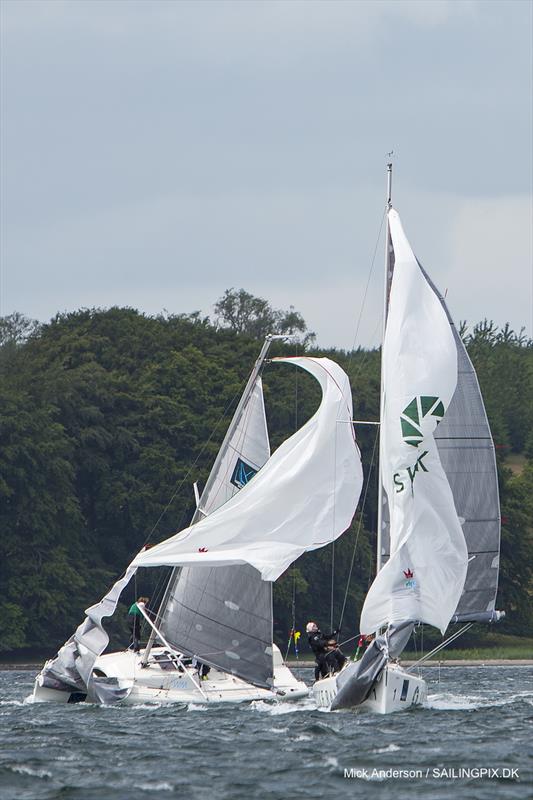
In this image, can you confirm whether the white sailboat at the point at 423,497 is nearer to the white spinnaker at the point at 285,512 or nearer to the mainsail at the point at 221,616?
the white spinnaker at the point at 285,512

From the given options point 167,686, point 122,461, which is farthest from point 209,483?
point 122,461

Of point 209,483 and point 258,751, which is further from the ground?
point 209,483

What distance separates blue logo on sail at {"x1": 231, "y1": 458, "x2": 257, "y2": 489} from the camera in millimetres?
39562

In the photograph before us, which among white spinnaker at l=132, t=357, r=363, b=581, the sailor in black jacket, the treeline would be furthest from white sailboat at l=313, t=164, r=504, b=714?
the treeline

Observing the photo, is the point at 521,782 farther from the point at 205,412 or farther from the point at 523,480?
the point at 523,480

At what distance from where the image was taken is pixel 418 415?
31953 mm

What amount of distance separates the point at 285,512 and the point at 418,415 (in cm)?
459

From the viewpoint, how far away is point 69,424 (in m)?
77.6

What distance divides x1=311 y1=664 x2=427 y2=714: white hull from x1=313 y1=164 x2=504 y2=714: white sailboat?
19mm

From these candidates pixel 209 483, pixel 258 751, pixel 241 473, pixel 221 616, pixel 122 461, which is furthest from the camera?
pixel 122 461

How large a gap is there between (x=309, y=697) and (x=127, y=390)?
Answer: 44.6 meters

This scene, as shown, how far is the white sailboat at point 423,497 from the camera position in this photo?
3184 centimetres

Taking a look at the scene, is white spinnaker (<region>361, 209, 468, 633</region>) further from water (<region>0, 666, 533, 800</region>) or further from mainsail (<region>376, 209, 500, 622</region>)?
water (<region>0, 666, 533, 800</region>)

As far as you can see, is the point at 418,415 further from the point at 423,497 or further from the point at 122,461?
the point at 122,461
